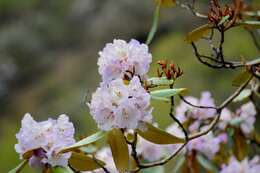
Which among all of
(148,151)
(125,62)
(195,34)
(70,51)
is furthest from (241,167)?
(70,51)

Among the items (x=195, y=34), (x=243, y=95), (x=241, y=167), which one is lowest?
(x=241, y=167)

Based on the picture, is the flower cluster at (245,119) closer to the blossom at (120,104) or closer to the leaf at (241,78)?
the leaf at (241,78)

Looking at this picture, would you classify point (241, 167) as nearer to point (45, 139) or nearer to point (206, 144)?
point (206, 144)

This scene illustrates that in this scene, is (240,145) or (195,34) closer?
(195,34)

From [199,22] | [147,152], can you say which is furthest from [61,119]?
[199,22]

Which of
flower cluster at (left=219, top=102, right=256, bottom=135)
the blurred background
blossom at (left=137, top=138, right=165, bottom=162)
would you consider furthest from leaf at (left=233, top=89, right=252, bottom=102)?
the blurred background

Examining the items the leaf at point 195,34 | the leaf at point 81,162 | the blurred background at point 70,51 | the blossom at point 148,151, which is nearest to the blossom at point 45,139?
the leaf at point 81,162

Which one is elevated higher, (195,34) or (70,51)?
(70,51)

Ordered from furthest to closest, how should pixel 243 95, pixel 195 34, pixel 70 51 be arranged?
pixel 70 51
pixel 243 95
pixel 195 34

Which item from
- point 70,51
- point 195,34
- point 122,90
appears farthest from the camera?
point 70,51
